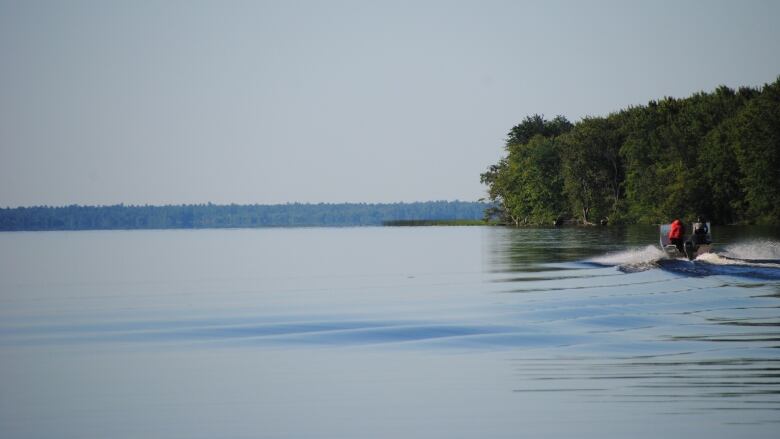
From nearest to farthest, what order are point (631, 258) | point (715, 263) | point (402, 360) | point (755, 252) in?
point (402, 360), point (715, 263), point (755, 252), point (631, 258)

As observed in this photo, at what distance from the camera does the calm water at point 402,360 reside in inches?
550

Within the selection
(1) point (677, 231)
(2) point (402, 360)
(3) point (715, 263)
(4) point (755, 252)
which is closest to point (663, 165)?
(4) point (755, 252)

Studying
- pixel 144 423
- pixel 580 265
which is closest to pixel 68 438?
pixel 144 423

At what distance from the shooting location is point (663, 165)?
131750mm

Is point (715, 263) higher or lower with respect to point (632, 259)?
higher

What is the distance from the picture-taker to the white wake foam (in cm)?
4969

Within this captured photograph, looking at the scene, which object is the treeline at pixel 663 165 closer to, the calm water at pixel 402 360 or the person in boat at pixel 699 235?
the person in boat at pixel 699 235

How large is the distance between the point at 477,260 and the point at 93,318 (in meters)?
33.7

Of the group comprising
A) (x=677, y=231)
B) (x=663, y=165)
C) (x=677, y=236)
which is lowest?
(x=677, y=236)

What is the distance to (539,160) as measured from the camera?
16750 cm

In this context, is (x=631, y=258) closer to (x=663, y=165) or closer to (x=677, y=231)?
(x=677, y=231)

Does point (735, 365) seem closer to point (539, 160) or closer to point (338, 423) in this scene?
point (338, 423)

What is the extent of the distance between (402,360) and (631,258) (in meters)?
37.5

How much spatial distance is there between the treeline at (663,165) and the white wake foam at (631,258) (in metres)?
54.2
